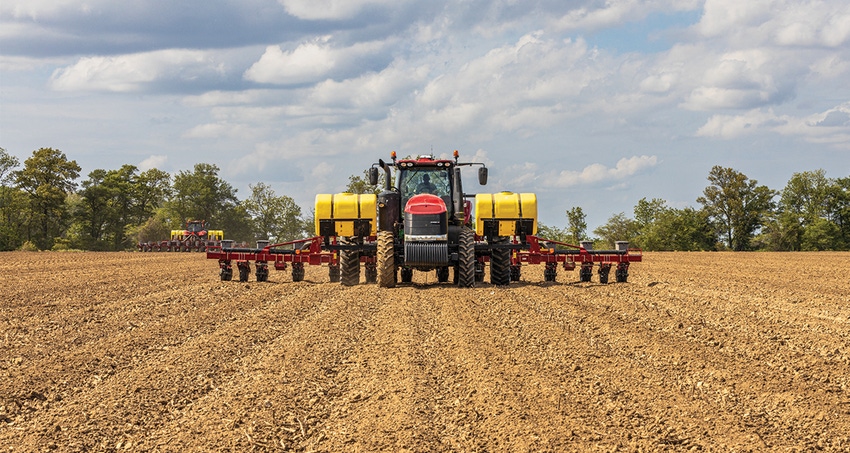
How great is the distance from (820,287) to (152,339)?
14.6 m

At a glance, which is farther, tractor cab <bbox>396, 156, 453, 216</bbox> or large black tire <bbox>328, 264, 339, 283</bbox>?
large black tire <bbox>328, 264, 339, 283</bbox>

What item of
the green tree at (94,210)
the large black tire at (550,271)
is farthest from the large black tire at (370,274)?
the green tree at (94,210)

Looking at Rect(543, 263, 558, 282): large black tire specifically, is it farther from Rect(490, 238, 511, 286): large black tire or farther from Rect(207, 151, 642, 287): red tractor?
Rect(490, 238, 511, 286): large black tire

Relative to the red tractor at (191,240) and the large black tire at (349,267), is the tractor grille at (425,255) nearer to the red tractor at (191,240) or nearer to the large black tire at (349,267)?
the large black tire at (349,267)

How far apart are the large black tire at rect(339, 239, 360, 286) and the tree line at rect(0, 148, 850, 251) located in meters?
34.8

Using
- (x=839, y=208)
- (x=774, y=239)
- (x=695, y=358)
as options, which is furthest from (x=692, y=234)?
(x=695, y=358)

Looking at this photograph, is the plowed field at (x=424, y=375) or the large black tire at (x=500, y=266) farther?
the large black tire at (x=500, y=266)

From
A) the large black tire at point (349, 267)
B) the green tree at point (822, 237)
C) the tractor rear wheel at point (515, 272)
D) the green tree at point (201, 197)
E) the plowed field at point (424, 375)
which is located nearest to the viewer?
the plowed field at point (424, 375)

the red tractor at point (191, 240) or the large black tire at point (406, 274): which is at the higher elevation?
the red tractor at point (191, 240)

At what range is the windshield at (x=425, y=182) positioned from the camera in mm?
18067

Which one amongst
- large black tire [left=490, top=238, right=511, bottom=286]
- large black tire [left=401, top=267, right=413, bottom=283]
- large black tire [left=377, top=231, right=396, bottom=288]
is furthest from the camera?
large black tire [left=401, top=267, right=413, bottom=283]

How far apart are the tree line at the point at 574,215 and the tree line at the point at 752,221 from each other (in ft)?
0.28

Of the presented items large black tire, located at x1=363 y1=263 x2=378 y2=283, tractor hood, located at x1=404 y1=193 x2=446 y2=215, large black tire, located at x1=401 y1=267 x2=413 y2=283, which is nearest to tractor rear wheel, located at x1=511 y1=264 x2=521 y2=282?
large black tire, located at x1=401 y1=267 x2=413 y2=283

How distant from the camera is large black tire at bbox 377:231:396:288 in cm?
1622
